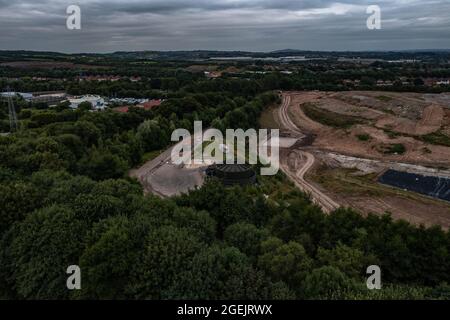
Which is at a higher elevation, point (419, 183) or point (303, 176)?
point (303, 176)

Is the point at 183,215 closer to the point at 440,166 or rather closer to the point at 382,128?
the point at 440,166

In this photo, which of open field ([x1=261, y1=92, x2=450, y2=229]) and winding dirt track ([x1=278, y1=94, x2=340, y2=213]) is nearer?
winding dirt track ([x1=278, y1=94, x2=340, y2=213])

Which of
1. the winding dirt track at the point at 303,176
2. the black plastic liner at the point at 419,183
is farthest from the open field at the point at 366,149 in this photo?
the black plastic liner at the point at 419,183

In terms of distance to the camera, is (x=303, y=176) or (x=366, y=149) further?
(x=366, y=149)

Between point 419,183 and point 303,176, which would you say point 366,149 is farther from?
point 303,176

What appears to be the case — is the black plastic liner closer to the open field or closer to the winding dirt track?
the open field

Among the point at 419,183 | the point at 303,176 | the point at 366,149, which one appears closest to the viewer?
the point at 419,183

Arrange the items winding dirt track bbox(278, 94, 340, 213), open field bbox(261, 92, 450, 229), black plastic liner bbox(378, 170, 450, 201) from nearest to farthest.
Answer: winding dirt track bbox(278, 94, 340, 213) < open field bbox(261, 92, 450, 229) < black plastic liner bbox(378, 170, 450, 201)

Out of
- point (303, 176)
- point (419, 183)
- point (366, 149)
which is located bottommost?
point (419, 183)

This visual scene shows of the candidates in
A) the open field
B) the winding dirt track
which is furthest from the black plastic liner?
the winding dirt track

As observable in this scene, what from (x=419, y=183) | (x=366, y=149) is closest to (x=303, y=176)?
(x=419, y=183)

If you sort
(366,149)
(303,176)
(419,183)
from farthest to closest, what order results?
1. (366,149)
2. (303,176)
3. (419,183)

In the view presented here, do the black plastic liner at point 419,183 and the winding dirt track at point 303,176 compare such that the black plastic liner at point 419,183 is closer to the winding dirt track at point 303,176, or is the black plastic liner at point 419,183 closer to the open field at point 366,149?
the open field at point 366,149
